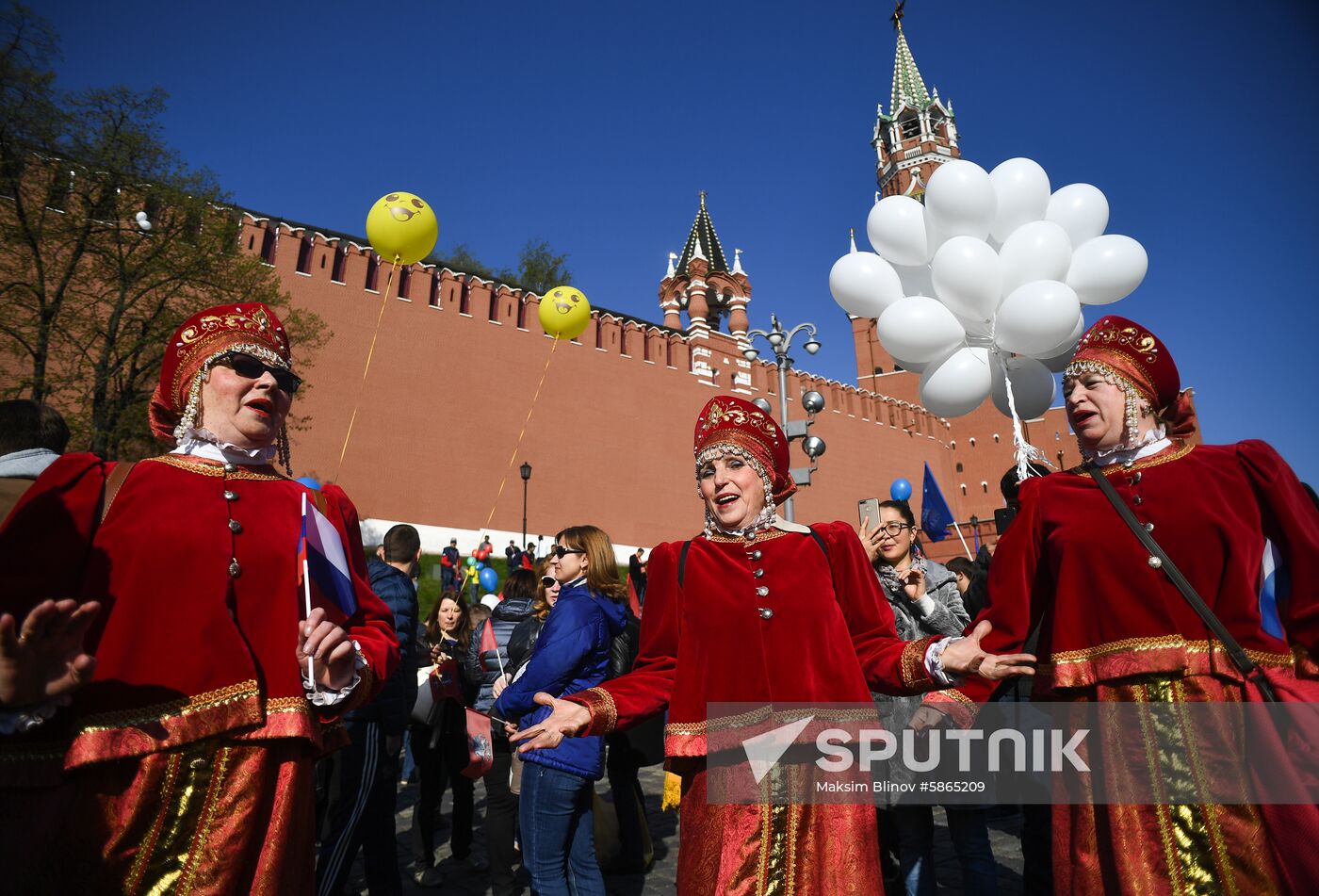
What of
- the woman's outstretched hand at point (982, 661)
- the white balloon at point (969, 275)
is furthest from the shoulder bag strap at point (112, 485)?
the white balloon at point (969, 275)

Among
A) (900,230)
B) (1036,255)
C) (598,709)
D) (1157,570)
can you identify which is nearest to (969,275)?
(1036,255)

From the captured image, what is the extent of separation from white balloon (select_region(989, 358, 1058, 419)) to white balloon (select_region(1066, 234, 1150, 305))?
1.62 feet

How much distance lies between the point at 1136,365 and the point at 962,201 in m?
2.48

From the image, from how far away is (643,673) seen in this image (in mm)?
2400

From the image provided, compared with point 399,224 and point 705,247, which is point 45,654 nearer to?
point 399,224

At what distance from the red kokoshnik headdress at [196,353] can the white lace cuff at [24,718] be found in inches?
30.4

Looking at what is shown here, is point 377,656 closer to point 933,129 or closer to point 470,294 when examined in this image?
point 470,294

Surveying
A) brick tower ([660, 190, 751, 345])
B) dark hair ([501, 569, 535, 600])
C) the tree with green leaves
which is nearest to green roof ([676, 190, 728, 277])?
brick tower ([660, 190, 751, 345])

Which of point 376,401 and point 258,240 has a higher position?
point 258,240

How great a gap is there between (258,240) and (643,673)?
21654mm

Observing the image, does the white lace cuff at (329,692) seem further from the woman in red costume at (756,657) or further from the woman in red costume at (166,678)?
the woman in red costume at (756,657)

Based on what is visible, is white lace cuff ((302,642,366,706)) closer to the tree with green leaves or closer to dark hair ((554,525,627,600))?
dark hair ((554,525,627,600))

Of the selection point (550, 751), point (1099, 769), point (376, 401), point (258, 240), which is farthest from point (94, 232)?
point (1099, 769)

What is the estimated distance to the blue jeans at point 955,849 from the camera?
324cm
